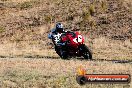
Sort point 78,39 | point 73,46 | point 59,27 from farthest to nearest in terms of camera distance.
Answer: point 59,27 < point 73,46 < point 78,39

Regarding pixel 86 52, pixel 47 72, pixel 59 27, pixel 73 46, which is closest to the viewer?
pixel 47 72

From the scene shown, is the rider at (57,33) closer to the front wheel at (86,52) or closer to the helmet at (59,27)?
the helmet at (59,27)

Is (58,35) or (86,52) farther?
(58,35)

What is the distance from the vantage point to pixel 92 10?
41.8m

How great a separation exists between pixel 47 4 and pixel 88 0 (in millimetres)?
3879

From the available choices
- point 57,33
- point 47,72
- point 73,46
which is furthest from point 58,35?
point 47,72

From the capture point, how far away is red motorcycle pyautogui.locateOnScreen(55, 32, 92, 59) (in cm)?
2412

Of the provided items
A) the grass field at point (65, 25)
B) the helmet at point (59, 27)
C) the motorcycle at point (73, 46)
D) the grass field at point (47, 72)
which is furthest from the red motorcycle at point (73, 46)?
the grass field at point (47, 72)

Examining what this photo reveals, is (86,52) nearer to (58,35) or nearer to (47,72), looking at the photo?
(58,35)

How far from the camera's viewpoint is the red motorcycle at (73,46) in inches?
950

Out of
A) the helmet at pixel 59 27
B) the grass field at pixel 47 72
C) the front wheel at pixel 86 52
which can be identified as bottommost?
the front wheel at pixel 86 52

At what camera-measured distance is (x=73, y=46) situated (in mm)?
24469

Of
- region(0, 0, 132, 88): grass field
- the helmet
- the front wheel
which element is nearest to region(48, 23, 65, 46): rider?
the helmet

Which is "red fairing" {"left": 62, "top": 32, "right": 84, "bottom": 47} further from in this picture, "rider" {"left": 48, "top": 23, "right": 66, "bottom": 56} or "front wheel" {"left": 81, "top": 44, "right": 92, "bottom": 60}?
"rider" {"left": 48, "top": 23, "right": 66, "bottom": 56}
